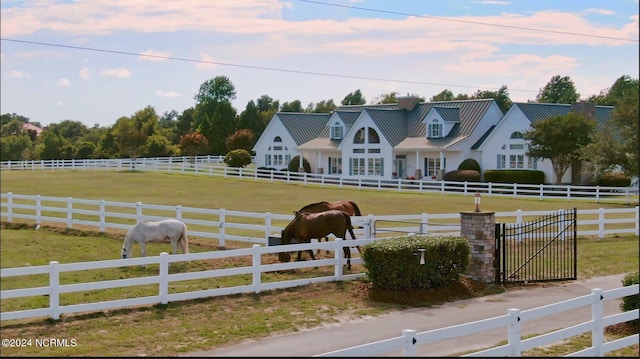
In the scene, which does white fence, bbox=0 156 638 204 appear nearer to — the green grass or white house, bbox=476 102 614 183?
white house, bbox=476 102 614 183

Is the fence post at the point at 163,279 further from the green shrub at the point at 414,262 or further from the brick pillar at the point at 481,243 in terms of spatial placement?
the brick pillar at the point at 481,243

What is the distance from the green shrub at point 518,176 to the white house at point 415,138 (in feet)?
4.18

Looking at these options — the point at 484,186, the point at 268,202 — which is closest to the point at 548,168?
the point at 484,186

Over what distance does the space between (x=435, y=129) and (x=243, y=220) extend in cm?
3221

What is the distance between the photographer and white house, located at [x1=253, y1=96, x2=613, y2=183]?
5259 centimetres

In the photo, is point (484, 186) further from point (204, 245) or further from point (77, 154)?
point (204, 245)

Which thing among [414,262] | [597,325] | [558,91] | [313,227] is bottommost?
[597,325]

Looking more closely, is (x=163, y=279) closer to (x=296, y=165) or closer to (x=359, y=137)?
(x=359, y=137)

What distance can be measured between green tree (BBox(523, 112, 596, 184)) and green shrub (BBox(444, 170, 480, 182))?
4129mm

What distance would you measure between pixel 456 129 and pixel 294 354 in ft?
155

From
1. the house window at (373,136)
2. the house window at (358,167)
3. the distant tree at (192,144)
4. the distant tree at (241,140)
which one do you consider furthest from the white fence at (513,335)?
the distant tree at (192,144)

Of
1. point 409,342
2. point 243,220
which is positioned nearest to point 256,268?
point 409,342

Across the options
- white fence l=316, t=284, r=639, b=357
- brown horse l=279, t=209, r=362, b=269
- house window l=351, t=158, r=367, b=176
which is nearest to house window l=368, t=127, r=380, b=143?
house window l=351, t=158, r=367, b=176

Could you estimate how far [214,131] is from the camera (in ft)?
271
